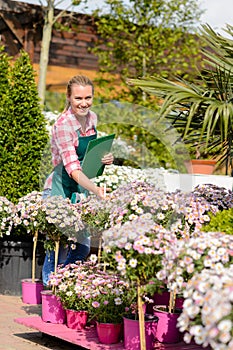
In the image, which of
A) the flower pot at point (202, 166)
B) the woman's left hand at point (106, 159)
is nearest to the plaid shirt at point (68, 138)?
the woman's left hand at point (106, 159)

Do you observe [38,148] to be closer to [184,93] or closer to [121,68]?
[184,93]

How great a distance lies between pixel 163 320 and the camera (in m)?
3.59

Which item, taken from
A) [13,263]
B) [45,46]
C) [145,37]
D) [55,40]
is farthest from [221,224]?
[55,40]

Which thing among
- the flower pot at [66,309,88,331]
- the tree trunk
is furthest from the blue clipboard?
the tree trunk

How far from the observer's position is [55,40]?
33.4ft

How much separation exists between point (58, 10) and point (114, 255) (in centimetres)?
735

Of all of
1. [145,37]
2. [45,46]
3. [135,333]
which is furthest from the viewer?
[145,37]

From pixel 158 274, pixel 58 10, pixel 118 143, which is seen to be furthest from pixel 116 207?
pixel 58 10

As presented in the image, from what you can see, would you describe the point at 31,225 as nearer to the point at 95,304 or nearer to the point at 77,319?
the point at 77,319

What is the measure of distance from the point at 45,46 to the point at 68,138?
16.7 feet

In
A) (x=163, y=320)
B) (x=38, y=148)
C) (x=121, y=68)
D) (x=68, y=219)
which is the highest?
(x=121, y=68)

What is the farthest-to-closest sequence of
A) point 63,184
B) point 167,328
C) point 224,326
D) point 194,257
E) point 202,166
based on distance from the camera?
point 202,166 → point 63,184 → point 167,328 → point 194,257 → point 224,326

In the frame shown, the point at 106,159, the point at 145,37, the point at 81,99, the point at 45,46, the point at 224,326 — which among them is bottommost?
the point at 224,326

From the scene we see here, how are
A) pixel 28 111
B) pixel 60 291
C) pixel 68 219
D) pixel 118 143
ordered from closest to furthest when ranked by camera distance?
pixel 60 291 → pixel 68 219 → pixel 28 111 → pixel 118 143
